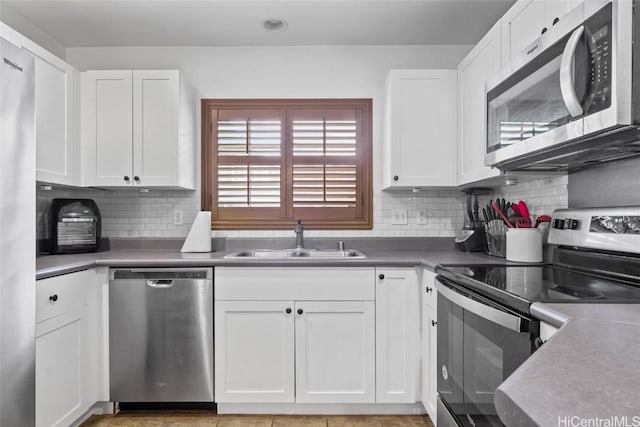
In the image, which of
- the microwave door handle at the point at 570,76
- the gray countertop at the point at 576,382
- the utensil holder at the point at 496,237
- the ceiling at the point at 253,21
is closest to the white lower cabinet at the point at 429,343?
the utensil holder at the point at 496,237

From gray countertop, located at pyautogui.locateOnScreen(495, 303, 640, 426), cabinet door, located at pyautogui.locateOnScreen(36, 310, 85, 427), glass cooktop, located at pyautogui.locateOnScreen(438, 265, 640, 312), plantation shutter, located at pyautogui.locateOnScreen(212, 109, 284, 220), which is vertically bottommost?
cabinet door, located at pyautogui.locateOnScreen(36, 310, 85, 427)

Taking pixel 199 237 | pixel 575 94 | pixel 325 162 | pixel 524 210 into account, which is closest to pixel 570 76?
pixel 575 94

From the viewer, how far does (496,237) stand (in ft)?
7.61

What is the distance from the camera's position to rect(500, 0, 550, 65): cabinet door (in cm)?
165

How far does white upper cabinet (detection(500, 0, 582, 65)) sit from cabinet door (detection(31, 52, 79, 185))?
2.46 metres

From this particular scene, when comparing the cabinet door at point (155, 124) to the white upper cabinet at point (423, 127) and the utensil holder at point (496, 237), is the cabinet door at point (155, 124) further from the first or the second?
the utensil holder at point (496, 237)

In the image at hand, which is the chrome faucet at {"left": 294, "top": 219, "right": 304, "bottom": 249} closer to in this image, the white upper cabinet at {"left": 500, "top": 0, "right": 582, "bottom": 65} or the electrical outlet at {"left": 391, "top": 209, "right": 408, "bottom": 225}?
the electrical outlet at {"left": 391, "top": 209, "right": 408, "bottom": 225}

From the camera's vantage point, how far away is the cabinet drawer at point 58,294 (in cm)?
184

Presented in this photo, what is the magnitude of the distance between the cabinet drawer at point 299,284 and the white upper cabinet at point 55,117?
3.77 feet

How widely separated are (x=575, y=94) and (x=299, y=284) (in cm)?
157

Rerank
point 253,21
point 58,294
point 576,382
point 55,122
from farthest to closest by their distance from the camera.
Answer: point 253,21
point 55,122
point 58,294
point 576,382

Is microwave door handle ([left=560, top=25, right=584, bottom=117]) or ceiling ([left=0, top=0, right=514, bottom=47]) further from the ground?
ceiling ([left=0, top=0, right=514, bottom=47])

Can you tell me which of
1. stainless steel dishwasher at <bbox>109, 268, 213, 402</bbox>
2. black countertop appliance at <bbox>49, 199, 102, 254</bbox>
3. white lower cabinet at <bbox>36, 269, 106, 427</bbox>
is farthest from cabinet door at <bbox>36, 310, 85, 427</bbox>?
black countertop appliance at <bbox>49, 199, 102, 254</bbox>

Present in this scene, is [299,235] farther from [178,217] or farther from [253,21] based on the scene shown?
[253,21]
